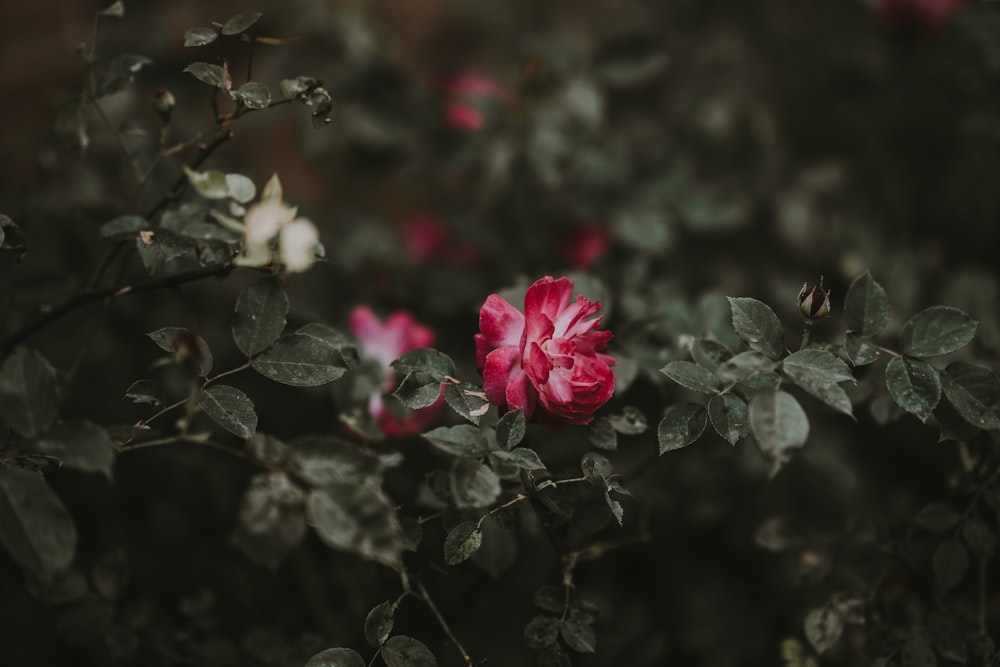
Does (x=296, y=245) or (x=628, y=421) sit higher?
(x=296, y=245)

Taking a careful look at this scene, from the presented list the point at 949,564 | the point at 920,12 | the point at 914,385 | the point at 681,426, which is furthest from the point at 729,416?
the point at 920,12

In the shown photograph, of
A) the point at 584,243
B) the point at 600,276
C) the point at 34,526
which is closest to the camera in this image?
the point at 34,526

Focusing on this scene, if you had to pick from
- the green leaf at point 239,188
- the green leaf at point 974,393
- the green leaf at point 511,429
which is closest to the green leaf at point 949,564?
the green leaf at point 974,393

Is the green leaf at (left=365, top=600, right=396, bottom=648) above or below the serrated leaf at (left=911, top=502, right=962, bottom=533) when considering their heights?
below

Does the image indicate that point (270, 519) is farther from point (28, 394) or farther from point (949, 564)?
point (949, 564)

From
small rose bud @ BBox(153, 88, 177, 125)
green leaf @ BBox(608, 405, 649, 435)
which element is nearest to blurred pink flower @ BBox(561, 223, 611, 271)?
Result: green leaf @ BBox(608, 405, 649, 435)

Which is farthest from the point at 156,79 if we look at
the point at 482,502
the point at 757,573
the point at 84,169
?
the point at 757,573

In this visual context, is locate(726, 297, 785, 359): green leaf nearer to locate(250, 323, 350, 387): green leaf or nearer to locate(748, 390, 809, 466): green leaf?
locate(748, 390, 809, 466): green leaf
